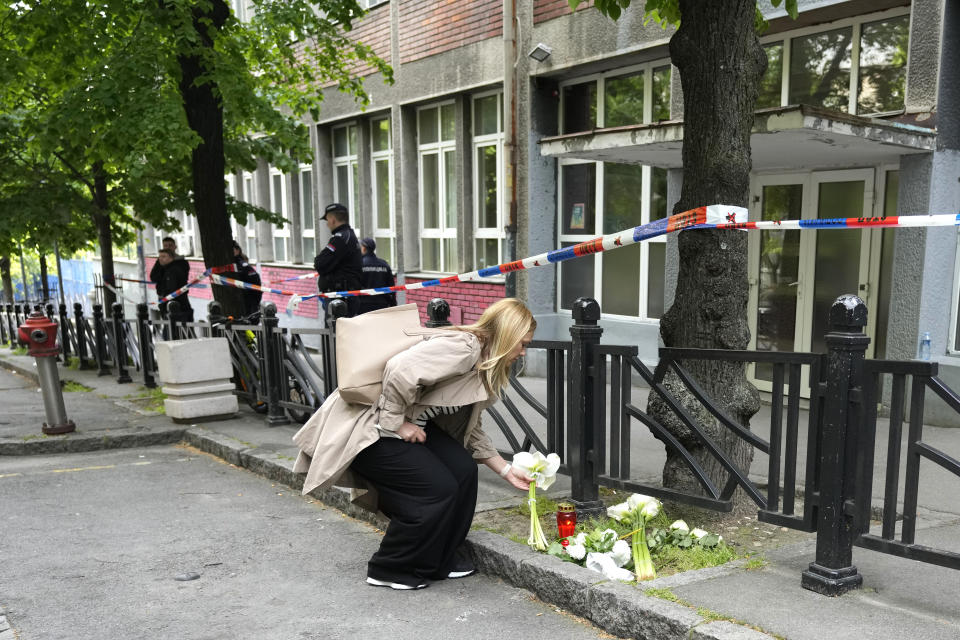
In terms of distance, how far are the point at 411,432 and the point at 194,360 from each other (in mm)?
4621

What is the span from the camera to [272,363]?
7.71 meters

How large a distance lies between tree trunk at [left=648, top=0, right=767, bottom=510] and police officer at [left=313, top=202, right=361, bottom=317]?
5.32 meters

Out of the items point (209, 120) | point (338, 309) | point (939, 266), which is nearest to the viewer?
point (338, 309)

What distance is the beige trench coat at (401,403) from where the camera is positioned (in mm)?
3699

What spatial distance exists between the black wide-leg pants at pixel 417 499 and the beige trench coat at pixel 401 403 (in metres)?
0.11

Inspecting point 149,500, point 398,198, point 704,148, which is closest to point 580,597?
point 704,148

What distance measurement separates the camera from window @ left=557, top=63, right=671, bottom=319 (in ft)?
31.6

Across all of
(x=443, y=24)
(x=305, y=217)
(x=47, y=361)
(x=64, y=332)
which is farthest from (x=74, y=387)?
(x=305, y=217)

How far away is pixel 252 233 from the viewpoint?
19.4 m

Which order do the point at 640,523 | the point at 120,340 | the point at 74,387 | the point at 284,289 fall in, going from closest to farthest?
the point at 640,523 < the point at 74,387 < the point at 120,340 < the point at 284,289

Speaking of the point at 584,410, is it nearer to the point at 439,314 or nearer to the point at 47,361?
the point at 439,314

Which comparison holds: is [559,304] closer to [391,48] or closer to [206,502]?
[391,48]

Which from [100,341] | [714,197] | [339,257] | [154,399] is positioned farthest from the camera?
[100,341]

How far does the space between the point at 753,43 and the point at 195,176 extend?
22.8 ft
